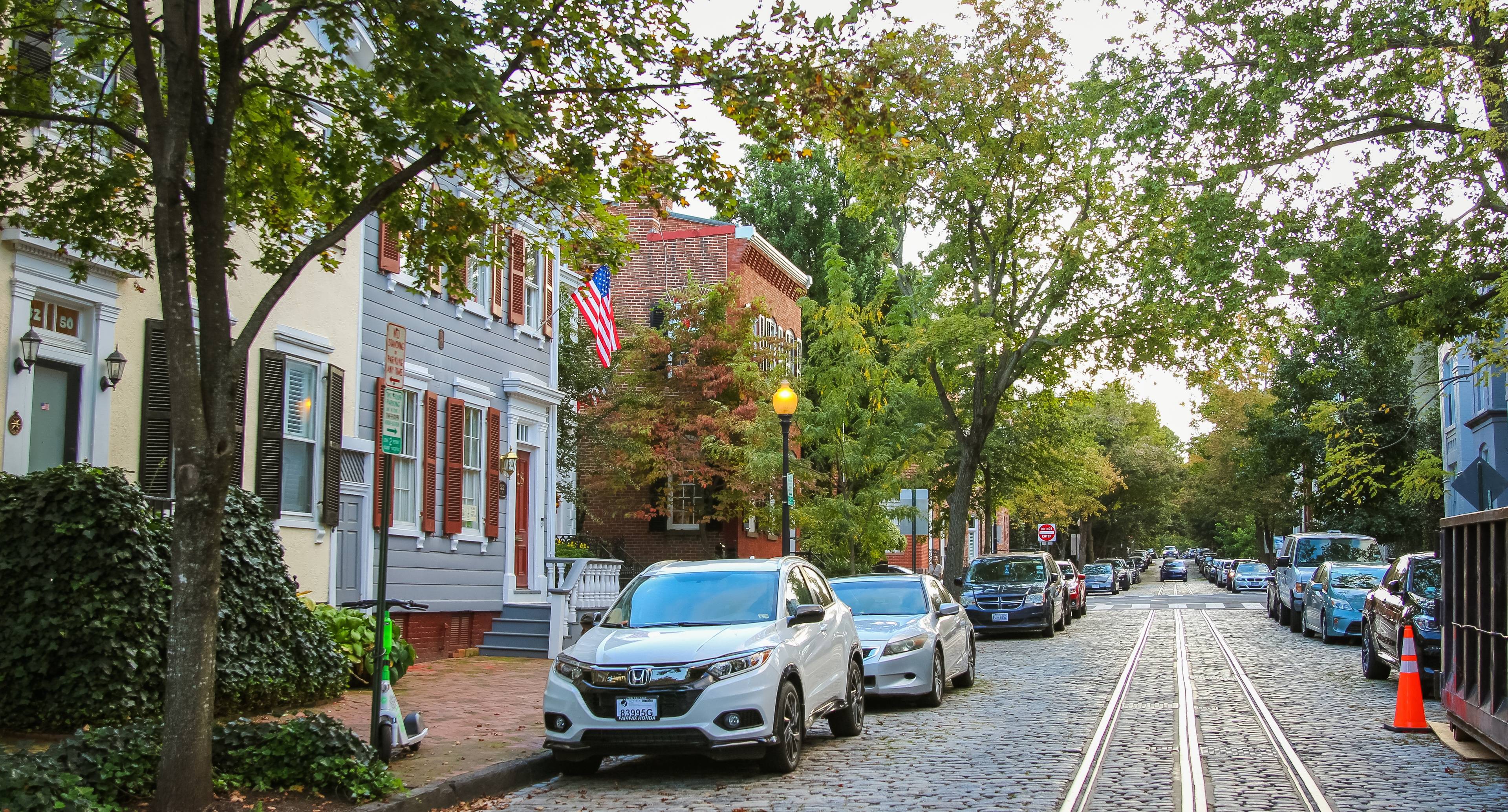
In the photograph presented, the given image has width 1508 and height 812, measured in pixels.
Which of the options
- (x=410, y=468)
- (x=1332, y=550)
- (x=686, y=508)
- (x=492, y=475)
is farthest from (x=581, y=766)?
(x=1332, y=550)

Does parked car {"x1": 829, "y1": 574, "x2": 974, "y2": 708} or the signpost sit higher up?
the signpost

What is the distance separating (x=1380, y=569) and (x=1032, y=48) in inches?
468

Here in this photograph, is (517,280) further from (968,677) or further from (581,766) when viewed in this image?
(581,766)

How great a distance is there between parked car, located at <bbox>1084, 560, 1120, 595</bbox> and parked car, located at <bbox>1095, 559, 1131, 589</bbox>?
2.96ft

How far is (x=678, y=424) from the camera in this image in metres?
29.6

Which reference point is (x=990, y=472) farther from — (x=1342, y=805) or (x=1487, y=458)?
(x=1342, y=805)

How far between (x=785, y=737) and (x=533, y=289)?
46.8 ft

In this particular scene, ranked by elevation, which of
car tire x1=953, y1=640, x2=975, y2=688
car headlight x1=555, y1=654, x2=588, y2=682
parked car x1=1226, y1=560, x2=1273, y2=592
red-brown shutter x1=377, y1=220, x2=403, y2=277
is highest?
red-brown shutter x1=377, y1=220, x2=403, y2=277

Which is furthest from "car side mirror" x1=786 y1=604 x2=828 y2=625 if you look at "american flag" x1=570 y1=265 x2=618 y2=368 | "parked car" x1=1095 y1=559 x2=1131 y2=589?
"parked car" x1=1095 y1=559 x2=1131 y2=589

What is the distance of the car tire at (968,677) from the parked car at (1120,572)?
43655 millimetres

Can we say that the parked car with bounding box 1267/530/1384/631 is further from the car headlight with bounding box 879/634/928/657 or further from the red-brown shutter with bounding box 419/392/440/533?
the red-brown shutter with bounding box 419/392/440/533

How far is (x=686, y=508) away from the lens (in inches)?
1251

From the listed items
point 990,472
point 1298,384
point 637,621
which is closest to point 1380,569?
point 990,472

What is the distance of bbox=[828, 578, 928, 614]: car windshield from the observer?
15250 mm
